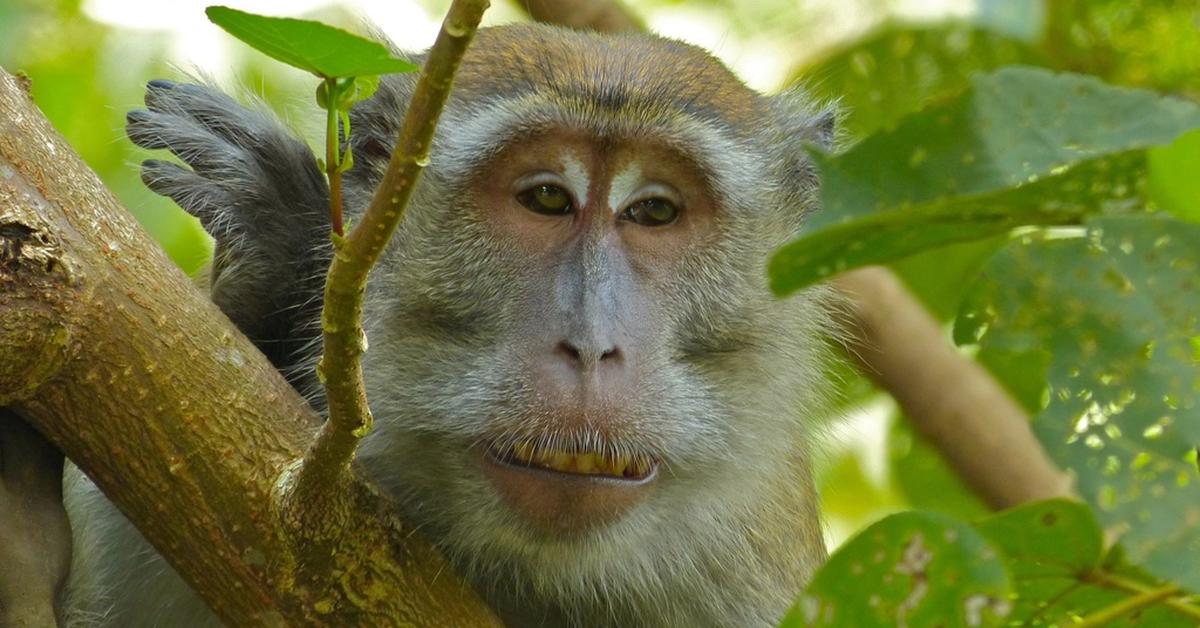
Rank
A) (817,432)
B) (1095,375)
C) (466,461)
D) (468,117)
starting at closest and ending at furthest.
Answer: (1095,375)
(466,461)
(468,117)
(817,432)

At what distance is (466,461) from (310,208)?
3.46 feet

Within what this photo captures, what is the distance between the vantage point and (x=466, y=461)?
13.1 feet

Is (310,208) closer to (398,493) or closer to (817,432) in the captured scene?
(398,493)

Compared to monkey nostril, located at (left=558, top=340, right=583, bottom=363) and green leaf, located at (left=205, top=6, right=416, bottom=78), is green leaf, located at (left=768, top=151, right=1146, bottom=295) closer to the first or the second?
green leaf, located at (left=205, top=6, right=416, bottom=78)

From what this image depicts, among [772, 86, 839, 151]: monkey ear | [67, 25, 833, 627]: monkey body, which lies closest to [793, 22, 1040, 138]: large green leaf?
[772, 86, 839, 151]: monkey ear

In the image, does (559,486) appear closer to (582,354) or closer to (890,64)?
(582,354)

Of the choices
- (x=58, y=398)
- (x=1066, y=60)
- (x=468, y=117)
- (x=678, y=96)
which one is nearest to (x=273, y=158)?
(x=468, y=117)

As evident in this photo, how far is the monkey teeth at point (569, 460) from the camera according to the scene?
3.73 meters

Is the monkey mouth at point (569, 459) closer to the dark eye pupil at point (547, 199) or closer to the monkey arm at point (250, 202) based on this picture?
the dark eye pupil at point (547, 199)

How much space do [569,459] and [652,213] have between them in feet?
3.10

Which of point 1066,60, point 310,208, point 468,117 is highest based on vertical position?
point 1066,60

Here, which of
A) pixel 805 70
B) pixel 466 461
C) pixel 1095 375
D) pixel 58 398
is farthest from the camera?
pixel 805 70

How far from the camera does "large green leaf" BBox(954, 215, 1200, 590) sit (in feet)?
6.79

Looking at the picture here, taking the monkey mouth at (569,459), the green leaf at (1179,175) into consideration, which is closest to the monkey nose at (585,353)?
the monkey mouth at (569,459)
